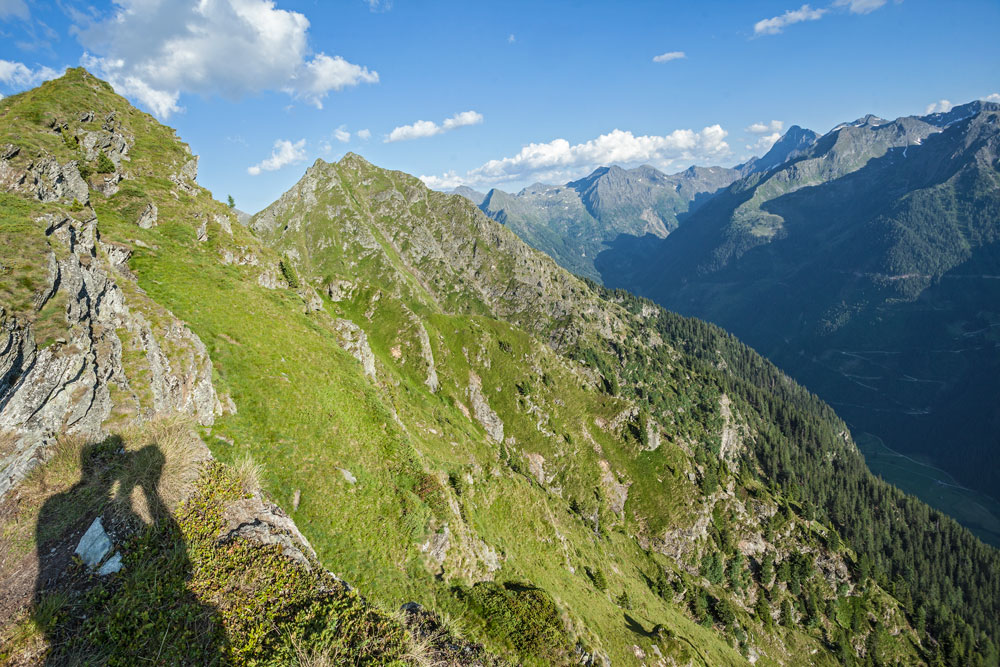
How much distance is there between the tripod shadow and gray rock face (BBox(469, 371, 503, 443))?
66.6 meters

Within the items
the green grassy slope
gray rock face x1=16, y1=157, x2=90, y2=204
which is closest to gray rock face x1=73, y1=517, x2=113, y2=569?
the green grassy slope

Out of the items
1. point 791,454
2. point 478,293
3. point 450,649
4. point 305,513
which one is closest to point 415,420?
point 305,513

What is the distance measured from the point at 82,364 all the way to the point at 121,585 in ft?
40.5

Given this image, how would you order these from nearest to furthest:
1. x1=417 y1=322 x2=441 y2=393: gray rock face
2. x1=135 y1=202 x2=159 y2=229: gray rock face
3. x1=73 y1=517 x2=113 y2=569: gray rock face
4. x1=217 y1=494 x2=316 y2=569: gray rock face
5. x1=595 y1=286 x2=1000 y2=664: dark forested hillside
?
x1=73 y1=517 x2=113 y2=569: gray rock face < x1=217 y1=494 x2=316 y2=569: gray rock face < x1=135 y1=202 x2=159 y2=229: gray rock face < x1=417 y1=322 x2=441 y2=393: gray rock face < x1=595 y1=286 x2=1000 y2=664: dark forested hillside

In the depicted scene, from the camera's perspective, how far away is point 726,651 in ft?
194

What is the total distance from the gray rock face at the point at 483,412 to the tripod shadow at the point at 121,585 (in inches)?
2621

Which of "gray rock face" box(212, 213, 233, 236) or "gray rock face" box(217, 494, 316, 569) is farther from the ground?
"gray rock face" box(212, 213, 233, 236)

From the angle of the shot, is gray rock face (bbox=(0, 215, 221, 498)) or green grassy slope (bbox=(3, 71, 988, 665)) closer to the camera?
gray rock face (bbox=(0, 215, 221, 498))

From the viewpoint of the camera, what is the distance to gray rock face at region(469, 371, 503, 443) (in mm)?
79812

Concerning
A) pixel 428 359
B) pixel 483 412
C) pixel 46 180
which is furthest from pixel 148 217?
pixel 483 412

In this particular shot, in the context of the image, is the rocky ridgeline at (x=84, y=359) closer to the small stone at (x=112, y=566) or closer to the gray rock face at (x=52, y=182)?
the small stone at (x=112, y=566)

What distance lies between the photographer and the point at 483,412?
82125 mm

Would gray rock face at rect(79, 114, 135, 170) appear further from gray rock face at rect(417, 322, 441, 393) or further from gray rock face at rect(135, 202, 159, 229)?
gray rock face at rect(417, 322, 441, 393)

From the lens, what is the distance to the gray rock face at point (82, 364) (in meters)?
15.2
